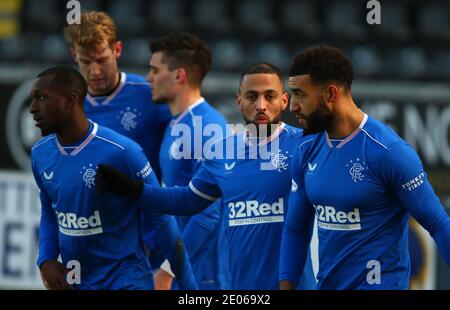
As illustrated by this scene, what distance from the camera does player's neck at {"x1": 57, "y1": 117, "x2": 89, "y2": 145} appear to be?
5941 millimetres

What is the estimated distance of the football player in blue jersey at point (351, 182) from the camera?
204 inches

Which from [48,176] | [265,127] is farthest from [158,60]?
[48,176]

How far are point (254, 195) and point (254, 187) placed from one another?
0.14ft

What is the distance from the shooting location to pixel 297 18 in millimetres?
12070

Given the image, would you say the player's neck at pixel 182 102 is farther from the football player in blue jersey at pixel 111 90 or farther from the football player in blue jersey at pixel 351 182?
the football player in blue jersey at pixel 351 182

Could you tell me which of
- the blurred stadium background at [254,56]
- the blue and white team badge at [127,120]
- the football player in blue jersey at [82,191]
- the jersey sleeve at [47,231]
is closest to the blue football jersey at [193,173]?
the blue and white team badge at [127,120]

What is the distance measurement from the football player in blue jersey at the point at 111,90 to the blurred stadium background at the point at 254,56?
3.33 metres

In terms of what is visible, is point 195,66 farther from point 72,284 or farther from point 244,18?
point 244,18

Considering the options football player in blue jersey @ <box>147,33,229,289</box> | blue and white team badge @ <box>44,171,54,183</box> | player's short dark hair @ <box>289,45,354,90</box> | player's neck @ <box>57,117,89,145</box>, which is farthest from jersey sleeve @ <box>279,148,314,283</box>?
football player in blue jersey @ <box>147,33,229,289</box>

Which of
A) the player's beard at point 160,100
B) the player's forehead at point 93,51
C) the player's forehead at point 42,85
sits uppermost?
the player's forehead at point 93,51

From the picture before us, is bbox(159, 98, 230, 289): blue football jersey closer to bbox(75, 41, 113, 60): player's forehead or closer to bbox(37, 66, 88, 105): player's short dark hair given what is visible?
bbox(75, 41, 113, 60): player's forehead

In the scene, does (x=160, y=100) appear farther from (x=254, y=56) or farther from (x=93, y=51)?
(x=254, y=56)

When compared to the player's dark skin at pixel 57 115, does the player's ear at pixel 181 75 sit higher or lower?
higher

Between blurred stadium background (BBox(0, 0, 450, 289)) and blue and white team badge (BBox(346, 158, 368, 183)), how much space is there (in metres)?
5.40
